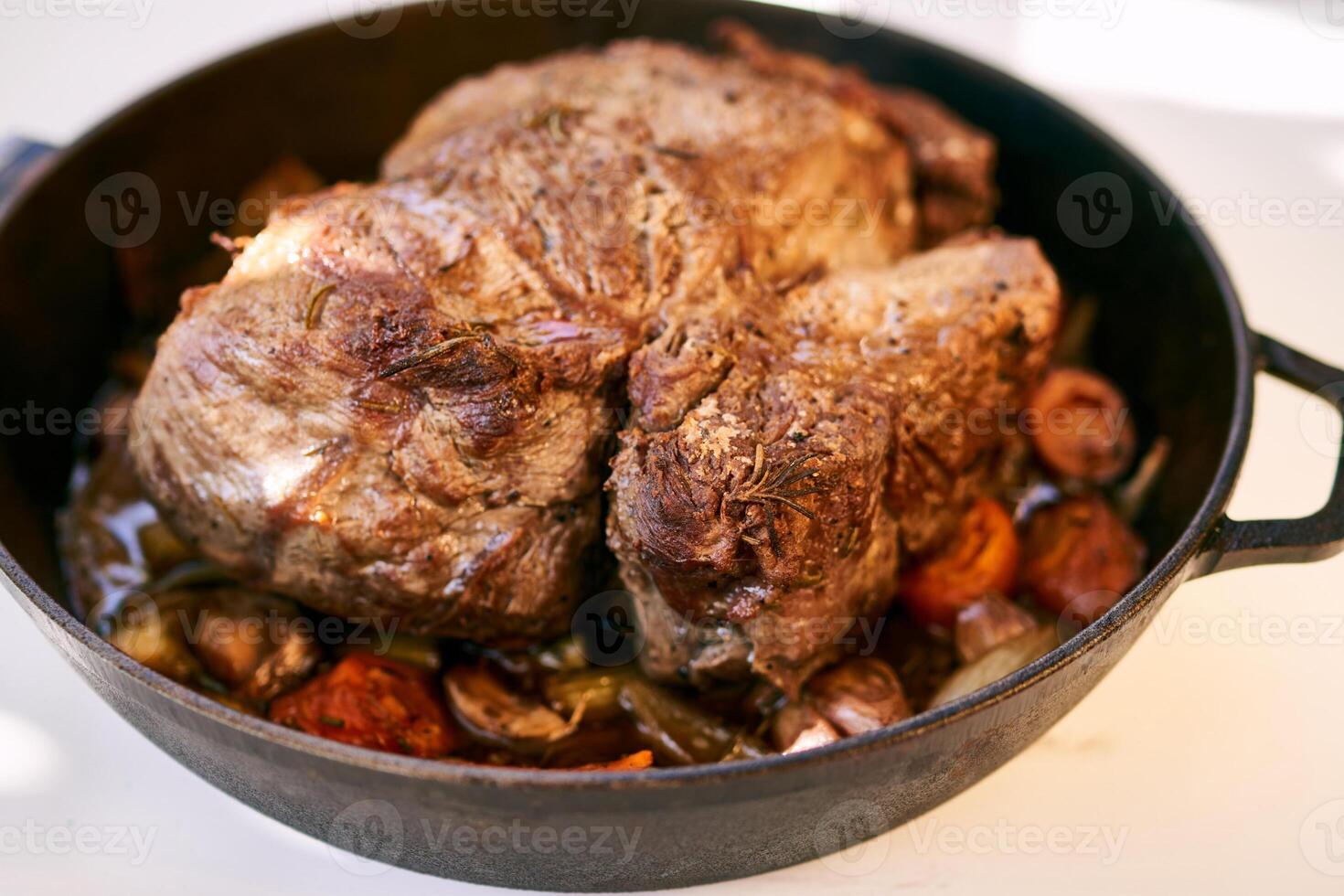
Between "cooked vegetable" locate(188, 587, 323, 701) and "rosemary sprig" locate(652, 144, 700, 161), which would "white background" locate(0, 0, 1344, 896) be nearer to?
"cooked vegetable" locate(188, 587, 323, 701)

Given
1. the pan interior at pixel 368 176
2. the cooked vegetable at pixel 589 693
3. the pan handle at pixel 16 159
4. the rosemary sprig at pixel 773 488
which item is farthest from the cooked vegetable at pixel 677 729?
the pan handle at pixel 16 159

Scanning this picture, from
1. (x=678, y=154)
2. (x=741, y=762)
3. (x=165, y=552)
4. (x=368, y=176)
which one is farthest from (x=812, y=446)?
Answer: (x=368, y=176)

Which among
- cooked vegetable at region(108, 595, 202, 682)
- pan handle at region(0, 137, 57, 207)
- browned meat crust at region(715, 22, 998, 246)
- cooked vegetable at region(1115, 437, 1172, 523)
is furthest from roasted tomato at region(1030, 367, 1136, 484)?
pan handle at region(0, 137, 57, 207)

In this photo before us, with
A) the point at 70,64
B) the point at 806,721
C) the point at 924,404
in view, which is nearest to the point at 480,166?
the point at 924,404

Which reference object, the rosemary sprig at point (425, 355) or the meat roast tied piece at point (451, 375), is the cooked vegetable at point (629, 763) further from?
→ the rosemary sprig at point (425, 355)

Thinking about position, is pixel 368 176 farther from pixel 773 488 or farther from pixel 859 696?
pixel 859 696

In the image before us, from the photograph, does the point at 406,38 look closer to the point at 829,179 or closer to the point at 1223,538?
the point at 829,179

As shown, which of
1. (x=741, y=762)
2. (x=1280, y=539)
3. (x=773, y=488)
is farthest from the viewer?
(x=1280, y=539)
